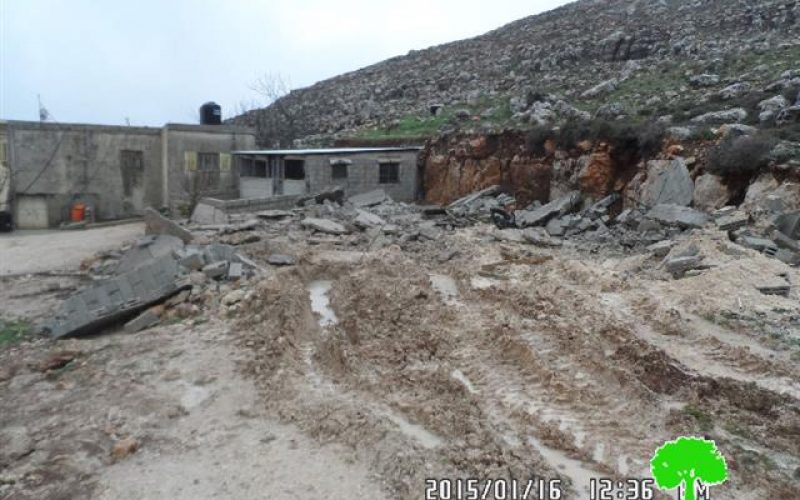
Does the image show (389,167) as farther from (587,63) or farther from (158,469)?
(158,469)

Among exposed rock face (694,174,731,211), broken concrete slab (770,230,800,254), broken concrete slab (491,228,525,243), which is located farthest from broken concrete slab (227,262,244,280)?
exposed rock face (694,174,731,211)

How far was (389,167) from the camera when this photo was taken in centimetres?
2305

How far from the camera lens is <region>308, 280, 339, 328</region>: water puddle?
9.56 meters

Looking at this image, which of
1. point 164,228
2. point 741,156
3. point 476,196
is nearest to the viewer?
point 741,156

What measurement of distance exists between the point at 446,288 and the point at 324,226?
5203 mm

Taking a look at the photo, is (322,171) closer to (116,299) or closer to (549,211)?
(549,211)

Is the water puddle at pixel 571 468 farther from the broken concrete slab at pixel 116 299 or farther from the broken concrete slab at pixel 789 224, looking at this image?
the broken concrete slab at pixel 789 224

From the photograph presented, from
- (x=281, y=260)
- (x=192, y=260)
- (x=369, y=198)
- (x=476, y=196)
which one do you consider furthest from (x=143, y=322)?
(x=476, y=196)

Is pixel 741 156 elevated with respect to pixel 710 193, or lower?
elevated

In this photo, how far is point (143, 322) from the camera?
29.2 feet

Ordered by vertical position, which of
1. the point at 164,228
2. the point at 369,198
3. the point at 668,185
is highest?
the point at 668,185

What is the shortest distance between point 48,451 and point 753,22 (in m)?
34.7

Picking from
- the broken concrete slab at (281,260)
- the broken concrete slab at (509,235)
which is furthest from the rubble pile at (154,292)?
the broken concrete slab at (509,235)

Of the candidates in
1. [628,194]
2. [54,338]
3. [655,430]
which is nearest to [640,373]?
[655,430]
